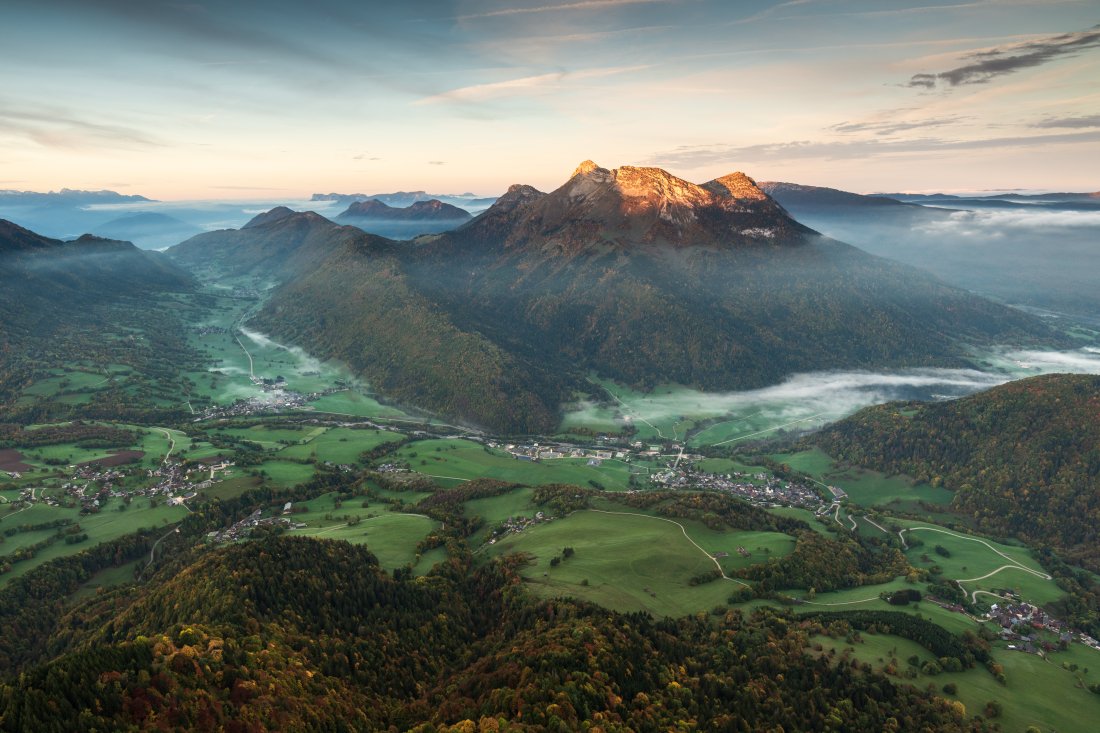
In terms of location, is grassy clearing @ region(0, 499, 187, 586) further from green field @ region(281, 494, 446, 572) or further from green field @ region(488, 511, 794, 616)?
green field @ region(488, 511, 794, 616)

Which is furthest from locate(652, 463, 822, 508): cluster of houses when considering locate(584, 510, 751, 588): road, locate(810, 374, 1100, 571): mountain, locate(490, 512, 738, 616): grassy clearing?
locate(490, 512, 738, 616): grassy clearing

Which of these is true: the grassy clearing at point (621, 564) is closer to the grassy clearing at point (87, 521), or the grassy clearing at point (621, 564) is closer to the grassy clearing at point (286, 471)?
the grassy clearing at point (286, 471)

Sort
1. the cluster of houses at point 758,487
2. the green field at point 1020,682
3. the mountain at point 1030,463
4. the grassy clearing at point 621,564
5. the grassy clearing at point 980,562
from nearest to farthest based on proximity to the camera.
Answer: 1. the green field at point 1020,682
2. the grassy clearing at point 621,564
3. the grassy clearing at point 980,562
4. the mountain at point 1030,463
5. the cluster of houses at point 758,487

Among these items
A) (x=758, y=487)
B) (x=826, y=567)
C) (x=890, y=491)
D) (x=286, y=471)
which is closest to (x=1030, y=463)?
(x=890, y=491)

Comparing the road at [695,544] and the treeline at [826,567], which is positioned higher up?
the road at [695,544]

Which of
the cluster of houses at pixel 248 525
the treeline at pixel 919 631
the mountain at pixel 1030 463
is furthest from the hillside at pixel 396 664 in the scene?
the mountain at pixel 1030 463

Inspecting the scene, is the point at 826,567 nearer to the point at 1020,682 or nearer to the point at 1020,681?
the point at 1020,681
